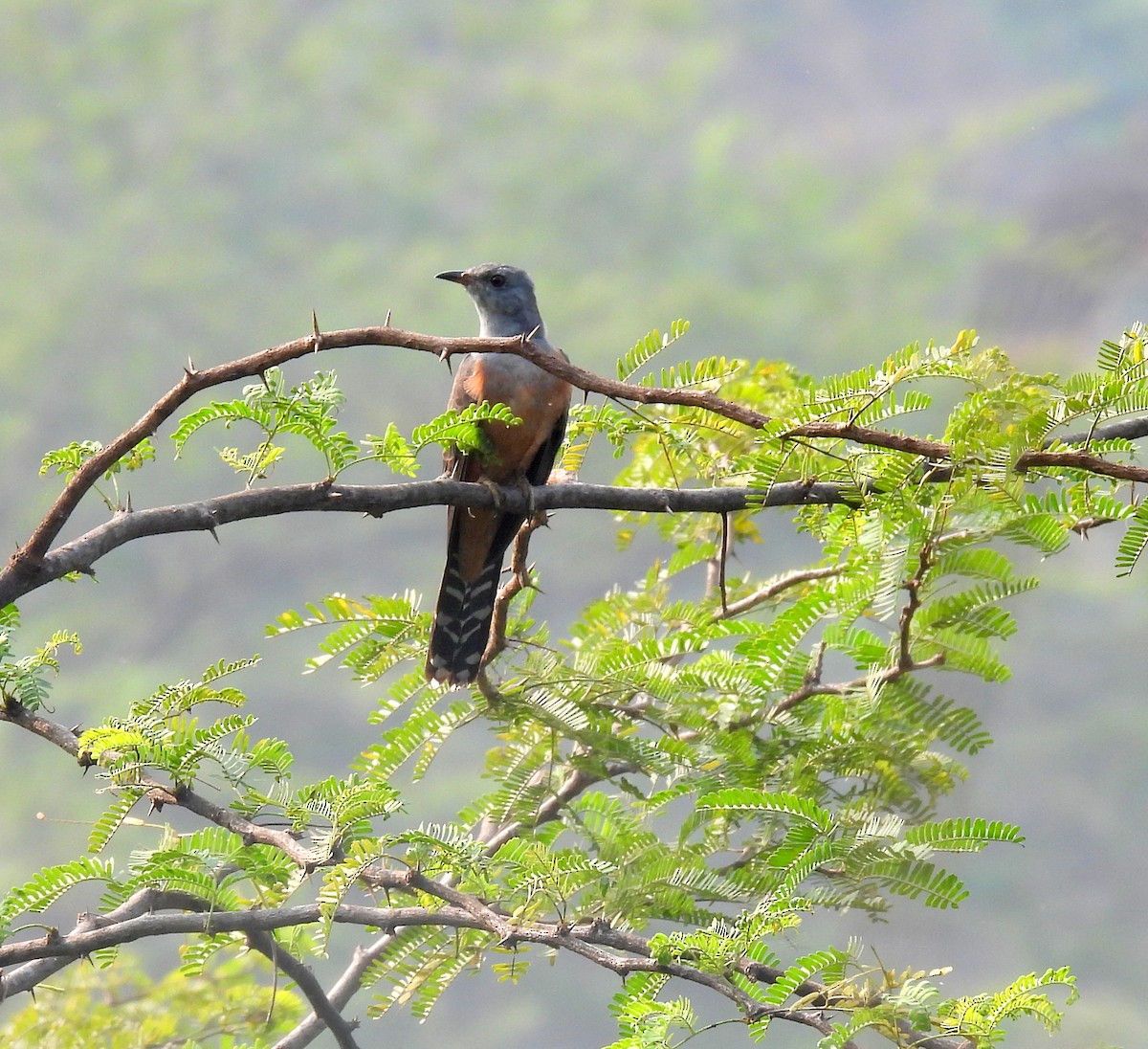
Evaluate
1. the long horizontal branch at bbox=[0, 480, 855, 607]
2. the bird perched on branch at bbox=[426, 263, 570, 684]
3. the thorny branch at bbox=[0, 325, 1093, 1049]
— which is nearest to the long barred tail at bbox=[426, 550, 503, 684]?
the bird perched on branch at bbox=[426, 263, 570, 684]

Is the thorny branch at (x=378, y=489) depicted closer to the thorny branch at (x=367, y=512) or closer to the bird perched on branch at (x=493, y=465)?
the thorny branch at (x=367, y=512)

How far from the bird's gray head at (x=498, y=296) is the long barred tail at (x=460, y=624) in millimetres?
603

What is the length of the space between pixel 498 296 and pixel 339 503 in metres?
1.51

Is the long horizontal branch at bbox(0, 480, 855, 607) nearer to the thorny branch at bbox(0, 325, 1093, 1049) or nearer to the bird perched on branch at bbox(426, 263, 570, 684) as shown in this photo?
the thorny branch at bbox(0, 325, 1093, 1049)

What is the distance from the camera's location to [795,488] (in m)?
1.41

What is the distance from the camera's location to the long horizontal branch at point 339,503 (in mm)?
1112

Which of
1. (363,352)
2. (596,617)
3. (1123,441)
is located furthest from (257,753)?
(363,352)

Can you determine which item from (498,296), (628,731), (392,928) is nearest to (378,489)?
(392,928)

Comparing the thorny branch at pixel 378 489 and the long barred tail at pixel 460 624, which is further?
the long barred tail at pixel 460 624

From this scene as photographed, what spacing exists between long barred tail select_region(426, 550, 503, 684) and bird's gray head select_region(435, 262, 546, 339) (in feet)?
1.98

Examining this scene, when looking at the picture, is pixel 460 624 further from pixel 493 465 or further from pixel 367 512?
pixel 367 512

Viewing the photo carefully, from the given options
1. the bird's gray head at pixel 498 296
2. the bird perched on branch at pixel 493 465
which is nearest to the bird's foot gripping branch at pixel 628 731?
the bird perched on branch at pixel 493 465

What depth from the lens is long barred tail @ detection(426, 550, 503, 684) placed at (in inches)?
76.0

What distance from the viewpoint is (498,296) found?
2652mm
